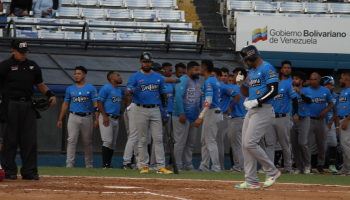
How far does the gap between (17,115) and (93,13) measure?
10771mm

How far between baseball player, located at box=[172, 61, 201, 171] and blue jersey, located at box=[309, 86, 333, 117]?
8.65 feet

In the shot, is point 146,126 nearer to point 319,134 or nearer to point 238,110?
point 238,110

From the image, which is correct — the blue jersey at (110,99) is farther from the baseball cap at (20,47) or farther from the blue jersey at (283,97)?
the baseball cap at (20,47)

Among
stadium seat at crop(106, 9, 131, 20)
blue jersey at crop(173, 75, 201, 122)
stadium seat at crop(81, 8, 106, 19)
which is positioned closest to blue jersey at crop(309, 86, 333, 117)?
blue jersey at crop(173, 75, 201, 122)

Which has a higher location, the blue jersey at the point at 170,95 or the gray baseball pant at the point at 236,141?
the blue jersey at the point at 170,95

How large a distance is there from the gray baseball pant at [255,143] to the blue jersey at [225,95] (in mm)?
4955

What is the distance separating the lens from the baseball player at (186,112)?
41.5 ft

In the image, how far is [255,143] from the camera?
26.2ft

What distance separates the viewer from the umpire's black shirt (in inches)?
348

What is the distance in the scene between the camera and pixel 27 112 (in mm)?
8953

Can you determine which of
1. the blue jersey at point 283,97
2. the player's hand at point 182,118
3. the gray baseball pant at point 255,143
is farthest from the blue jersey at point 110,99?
the gray baseball pant at point 255,143

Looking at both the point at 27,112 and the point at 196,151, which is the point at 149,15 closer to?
the point at 196,151

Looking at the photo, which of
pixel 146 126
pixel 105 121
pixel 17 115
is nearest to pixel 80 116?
pixel 105 121

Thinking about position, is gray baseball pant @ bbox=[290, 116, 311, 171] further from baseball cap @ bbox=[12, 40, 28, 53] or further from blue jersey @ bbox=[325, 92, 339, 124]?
baseball cap @ bbox=[12, 40, 28, 53]
